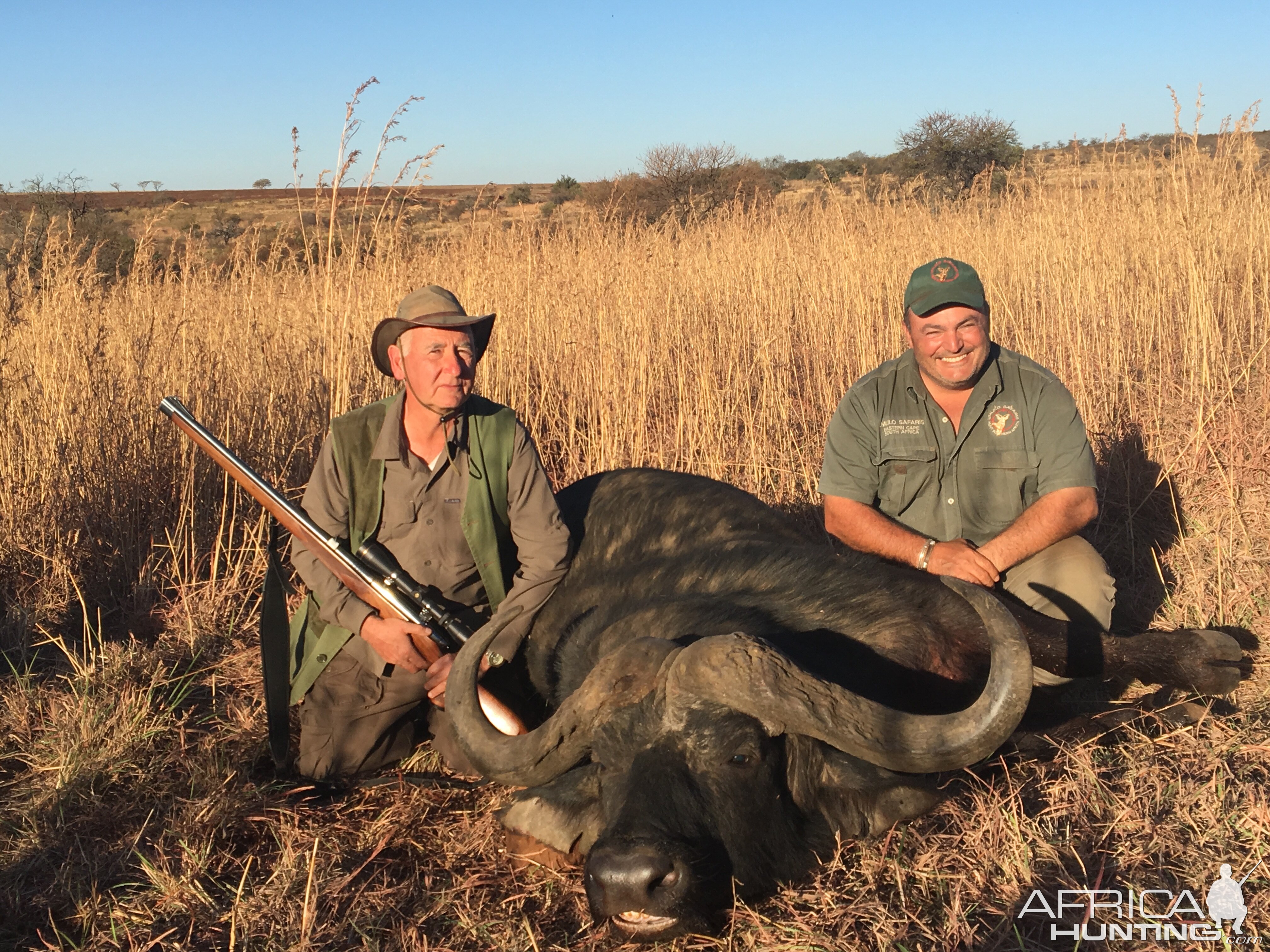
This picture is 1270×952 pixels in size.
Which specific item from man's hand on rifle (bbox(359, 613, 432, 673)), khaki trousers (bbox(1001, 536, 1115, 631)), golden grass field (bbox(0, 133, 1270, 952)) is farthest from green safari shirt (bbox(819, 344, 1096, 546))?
man's hand on rifle (bbox(359, 613, 432, 673))

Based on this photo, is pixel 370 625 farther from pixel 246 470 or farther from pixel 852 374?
pixel 852 374

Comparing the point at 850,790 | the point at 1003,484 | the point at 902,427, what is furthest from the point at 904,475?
the point at 850,790

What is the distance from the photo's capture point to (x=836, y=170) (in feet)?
91.1

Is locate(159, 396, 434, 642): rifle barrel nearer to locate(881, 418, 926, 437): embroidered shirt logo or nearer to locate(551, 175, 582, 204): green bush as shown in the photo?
locate(881, 418, 926, 437): embroidered shirt logo

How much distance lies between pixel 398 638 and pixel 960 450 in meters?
2.30

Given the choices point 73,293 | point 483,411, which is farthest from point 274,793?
point 73,293

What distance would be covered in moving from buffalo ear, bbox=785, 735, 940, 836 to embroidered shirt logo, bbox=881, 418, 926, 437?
1.72 m

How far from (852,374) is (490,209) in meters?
3.06

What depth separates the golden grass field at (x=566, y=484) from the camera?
266 cm

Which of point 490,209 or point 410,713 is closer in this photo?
point 410,713

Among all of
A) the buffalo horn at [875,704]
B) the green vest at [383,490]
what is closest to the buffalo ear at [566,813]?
the buffalo horn at [875,704]

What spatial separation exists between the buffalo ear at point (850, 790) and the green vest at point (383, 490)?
1.49 m

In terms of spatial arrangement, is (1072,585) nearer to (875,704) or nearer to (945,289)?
(945,289)

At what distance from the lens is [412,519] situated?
3.66 m
